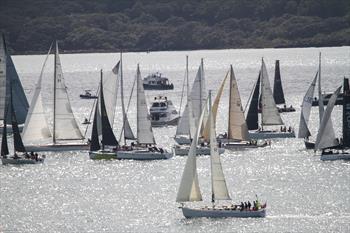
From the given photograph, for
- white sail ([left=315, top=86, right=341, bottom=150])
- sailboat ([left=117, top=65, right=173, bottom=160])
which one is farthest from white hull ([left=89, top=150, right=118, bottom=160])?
white sail ([left=315, top=86, right=341, bottom=150])

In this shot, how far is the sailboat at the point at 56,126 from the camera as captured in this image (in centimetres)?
12900

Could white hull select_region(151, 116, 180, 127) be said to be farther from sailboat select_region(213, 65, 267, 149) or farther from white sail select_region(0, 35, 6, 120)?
sailboat select_region(213, 65, 267, 149)

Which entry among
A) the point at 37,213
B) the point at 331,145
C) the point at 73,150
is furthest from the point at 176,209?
the point at 73,150

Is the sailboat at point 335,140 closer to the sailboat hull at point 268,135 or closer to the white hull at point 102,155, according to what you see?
the sailboat hull at point 268,135

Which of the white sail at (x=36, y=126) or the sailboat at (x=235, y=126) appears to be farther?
the white sail at (x=36, y=126)

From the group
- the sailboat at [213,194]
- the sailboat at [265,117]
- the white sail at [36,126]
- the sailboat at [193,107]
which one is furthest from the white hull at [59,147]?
the sailboat at [213,194]

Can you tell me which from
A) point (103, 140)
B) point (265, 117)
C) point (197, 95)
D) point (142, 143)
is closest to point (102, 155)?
point (103, 140)

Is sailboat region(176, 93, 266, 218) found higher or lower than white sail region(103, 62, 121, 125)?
lower

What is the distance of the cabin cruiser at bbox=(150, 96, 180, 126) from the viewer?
15312 cm

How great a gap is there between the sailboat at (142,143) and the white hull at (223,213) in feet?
98.6

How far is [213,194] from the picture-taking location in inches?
3573

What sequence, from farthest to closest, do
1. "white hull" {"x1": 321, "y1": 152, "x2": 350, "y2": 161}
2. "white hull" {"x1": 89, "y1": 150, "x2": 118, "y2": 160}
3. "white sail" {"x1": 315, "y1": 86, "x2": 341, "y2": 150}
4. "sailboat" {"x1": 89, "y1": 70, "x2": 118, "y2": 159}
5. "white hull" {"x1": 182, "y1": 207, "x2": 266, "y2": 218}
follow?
1. "sailboat" {"x1": 89, "y1": 70, "x2": 118, "y2": 159}
2. "white hull" {"x1": 89, "y1": 150, "x2": 118, "y2": 160}
3. "white sail" {"x1": 315, "y1": 86, "x2": 341, "y2": 150}
4. "white hull" {"x1": 321, "y1": 152, "x2": 350, "y2": 161}
5. "white hull" {"x1": 182, "y1": 207, "x2": 266, "y2": 218}

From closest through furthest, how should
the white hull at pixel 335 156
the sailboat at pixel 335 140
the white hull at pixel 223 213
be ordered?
the white hull at pixel 223 213 < the white hull at pixel 335 156 < the sailboat at pixel 335 140

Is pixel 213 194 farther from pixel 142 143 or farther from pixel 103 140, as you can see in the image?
pixel 103 140
